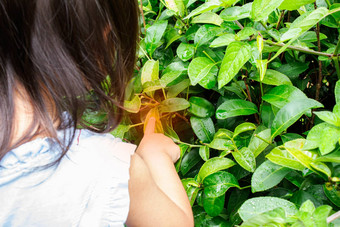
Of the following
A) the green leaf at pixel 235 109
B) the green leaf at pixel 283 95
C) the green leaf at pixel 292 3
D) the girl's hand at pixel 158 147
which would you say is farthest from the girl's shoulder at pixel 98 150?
the green leaf at pixel 292 3

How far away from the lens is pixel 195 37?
0.88 metres

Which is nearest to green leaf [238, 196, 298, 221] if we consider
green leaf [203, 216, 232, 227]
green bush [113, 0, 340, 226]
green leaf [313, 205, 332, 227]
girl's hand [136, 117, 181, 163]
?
A: green bush [113, 0, 340, 226]

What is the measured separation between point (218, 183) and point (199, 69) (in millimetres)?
280

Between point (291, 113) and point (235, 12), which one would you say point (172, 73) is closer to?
point (235, 12)

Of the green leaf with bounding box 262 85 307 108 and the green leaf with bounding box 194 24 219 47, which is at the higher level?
the green leaf with bounding box 194 24 219 47

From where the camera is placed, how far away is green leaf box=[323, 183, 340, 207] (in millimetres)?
647

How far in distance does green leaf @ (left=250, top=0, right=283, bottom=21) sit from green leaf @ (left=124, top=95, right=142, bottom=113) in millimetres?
361

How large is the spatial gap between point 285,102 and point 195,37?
0.28 m

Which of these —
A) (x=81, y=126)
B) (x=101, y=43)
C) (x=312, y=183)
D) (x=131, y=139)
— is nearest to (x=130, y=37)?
(x=101, y=43)

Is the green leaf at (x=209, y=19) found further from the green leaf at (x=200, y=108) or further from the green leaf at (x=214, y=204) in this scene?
the green leaf at (x=214, y=204)

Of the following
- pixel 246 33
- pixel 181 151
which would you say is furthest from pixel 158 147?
pixel 246 33

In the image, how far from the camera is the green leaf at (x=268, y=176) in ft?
2.36

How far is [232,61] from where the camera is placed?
747 millimetres

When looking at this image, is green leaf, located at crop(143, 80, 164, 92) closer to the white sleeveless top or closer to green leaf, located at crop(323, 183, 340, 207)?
the white sleeveless top
